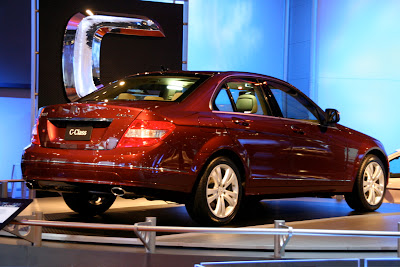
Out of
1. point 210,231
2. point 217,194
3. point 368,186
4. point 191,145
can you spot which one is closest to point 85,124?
point 191,145

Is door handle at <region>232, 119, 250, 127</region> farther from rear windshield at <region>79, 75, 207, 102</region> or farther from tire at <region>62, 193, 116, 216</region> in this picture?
tire at <region>62, 193, 116, 216</region>

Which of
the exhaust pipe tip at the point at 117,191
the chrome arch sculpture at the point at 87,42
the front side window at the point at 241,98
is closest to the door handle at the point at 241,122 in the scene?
the front side window at the point at 241,98

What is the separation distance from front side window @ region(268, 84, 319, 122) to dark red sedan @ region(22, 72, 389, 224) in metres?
0.01

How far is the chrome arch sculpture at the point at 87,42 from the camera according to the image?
1048 cm

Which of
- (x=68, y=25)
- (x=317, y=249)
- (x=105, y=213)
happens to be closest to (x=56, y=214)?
(x=105, y=213)

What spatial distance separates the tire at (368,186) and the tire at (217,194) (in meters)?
2.33

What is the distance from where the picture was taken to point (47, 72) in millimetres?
10352

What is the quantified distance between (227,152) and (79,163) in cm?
147

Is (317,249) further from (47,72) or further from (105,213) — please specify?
(47,72)

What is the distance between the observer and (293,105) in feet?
24.4

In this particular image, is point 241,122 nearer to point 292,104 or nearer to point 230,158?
point 230,158

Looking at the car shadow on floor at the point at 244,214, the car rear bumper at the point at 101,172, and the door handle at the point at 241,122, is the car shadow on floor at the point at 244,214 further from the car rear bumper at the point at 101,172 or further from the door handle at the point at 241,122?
the door handle at the point at 241,122

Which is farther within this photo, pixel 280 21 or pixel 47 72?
pixel 280 21

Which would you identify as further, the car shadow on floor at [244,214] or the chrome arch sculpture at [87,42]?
the chrome arch sculpture at [87,42]
